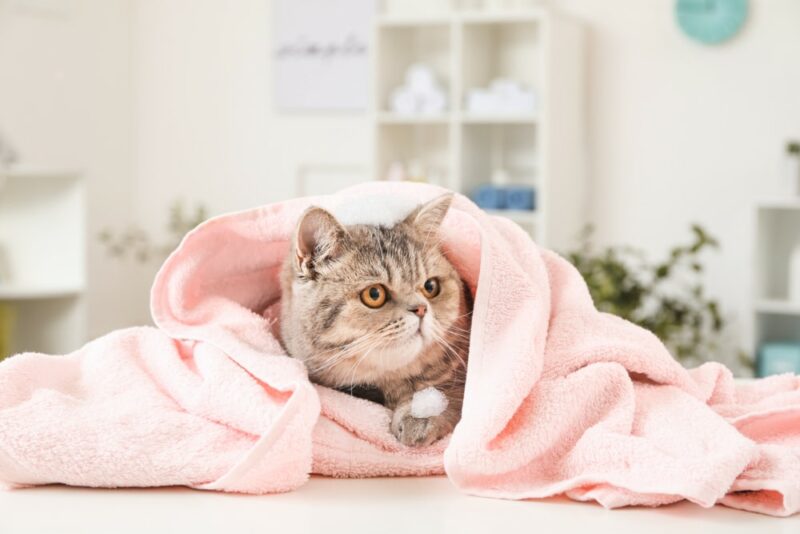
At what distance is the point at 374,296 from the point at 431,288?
2.7 inches

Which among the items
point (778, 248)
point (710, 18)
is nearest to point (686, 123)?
point (710, 18)

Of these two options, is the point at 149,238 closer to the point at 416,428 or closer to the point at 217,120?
the point at 217,120

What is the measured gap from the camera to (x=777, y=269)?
11.8ft

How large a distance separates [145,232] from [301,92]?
3.41 ft

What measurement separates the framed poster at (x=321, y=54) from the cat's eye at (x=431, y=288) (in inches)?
128

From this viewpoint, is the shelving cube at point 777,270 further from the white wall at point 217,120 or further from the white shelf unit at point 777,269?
the white wall at point 217,120

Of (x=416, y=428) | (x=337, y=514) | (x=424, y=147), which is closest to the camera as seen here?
(x=337, y=514)

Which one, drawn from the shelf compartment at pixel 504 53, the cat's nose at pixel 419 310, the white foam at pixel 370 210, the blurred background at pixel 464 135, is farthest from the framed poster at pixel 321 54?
the cat's nose at pixel 419 310

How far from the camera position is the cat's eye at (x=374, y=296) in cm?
106

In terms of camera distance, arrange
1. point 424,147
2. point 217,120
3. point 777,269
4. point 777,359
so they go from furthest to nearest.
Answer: point 217,120
point 424,147
point 777,269
point 777,359

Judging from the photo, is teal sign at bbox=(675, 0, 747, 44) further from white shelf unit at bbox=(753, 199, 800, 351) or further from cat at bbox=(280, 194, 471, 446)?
cat at bbox=(280, 194, 471, 446)

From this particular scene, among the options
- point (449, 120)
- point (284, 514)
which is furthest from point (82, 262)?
point (284, 514)

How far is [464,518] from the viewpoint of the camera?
2.86ft

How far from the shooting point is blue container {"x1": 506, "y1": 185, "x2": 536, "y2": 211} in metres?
3.61
